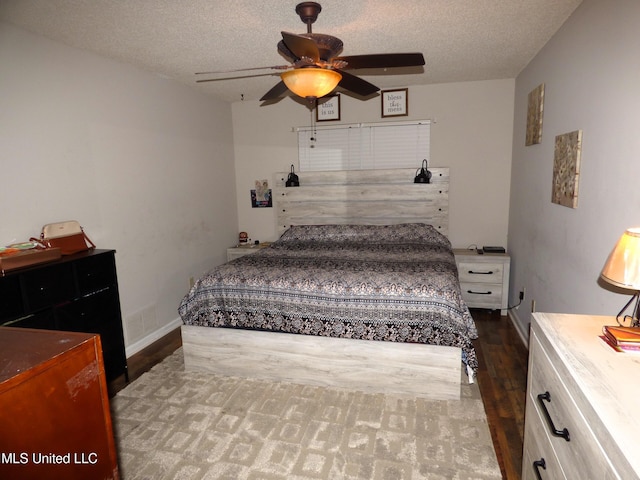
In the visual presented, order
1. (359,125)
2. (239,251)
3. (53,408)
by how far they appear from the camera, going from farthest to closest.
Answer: (239,251), (359,125), (53,408)

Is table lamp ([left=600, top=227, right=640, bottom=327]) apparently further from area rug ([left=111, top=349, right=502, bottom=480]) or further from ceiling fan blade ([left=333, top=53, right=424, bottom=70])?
ceiling fan blade ([left=333, top=53, right=424, bottom=70])

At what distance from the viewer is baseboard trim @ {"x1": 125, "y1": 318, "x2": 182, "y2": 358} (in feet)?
10.9

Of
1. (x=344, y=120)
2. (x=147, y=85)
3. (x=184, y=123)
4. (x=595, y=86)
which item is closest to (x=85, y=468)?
(x=595, y=86)

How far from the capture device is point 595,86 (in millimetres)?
2074

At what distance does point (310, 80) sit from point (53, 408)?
1.87 m

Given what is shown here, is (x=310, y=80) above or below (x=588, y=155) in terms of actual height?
above

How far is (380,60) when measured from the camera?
228 cm

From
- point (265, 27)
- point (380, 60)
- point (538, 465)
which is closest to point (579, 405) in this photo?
point (538, 465)

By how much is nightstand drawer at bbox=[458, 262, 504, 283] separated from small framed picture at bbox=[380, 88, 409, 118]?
184 centimetres

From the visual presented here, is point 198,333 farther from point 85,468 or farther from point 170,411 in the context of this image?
point 85,468

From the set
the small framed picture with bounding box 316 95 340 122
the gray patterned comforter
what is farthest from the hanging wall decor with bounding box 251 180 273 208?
the gray patterned comforter

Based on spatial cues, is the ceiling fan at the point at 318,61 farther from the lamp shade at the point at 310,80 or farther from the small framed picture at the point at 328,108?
the small framed picture at the point at 328,108

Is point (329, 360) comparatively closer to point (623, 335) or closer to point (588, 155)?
point (623, 335)

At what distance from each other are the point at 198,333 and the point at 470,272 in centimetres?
276
